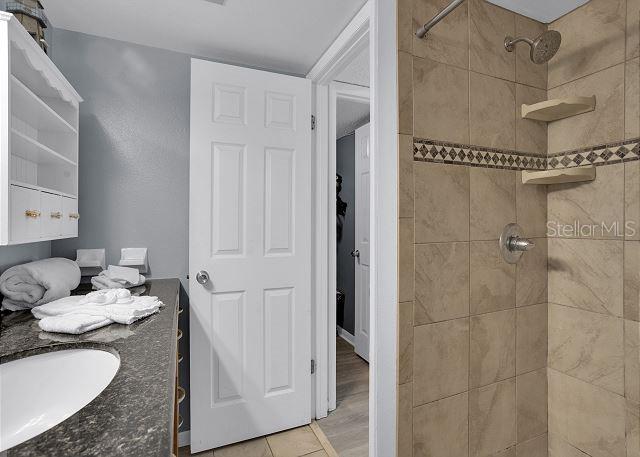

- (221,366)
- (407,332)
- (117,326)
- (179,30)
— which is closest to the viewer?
(117,326)

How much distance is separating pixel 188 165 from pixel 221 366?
118 centimetres

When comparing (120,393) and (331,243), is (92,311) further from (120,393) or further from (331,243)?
(331,243)

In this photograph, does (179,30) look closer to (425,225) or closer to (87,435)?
(425,225)

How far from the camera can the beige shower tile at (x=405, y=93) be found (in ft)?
4.18

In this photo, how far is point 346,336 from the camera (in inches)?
138

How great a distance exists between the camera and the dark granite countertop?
0.49 m

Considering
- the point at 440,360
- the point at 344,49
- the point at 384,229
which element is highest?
the point at 344,49

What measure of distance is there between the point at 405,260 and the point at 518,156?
818 mm

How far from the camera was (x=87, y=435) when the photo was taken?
1.68ft

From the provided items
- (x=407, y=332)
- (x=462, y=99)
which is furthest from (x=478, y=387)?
(x=462, y=99)

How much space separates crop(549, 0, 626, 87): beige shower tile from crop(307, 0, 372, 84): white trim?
0.96 metres

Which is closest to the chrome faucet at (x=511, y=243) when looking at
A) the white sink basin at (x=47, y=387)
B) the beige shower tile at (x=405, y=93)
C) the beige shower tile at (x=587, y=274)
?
the beige shower tile at (x=587, y=274)

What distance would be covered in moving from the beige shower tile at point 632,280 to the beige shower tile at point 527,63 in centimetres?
86

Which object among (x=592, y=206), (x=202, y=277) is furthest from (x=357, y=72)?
(x=202, y=277)
